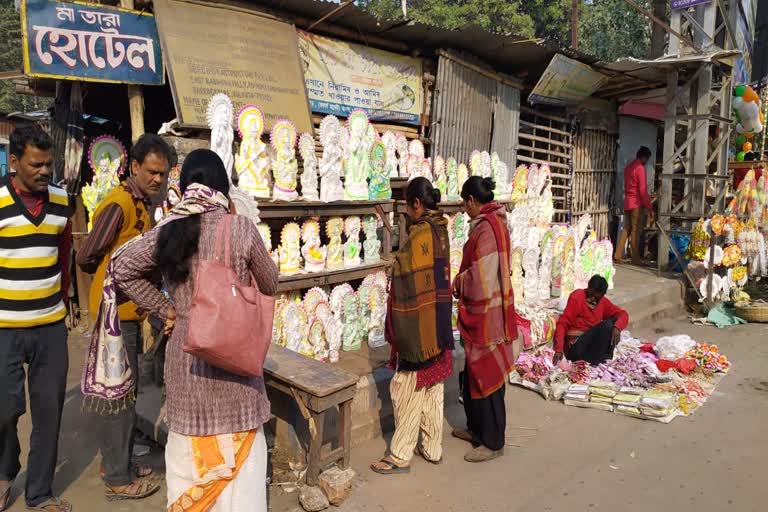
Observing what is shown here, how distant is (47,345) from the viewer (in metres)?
2.51

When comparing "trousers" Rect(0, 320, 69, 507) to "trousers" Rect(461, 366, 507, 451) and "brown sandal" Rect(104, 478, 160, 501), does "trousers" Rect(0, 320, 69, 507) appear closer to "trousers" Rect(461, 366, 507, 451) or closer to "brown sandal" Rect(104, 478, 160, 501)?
"brown sandal" Rect(104, 478, 160, 501)

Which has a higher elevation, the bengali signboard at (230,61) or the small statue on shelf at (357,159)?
the bengali signboard at (230,61)

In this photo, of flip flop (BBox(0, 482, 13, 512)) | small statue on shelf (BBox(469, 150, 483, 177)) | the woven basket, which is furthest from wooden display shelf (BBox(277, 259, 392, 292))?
the woven basket

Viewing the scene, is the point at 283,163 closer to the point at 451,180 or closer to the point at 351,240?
the point at 351,240

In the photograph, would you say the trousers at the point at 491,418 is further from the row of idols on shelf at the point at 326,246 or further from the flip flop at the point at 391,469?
the row of idols on shelf at the point at 326,246

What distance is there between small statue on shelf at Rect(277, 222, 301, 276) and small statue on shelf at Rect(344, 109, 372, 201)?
662mm

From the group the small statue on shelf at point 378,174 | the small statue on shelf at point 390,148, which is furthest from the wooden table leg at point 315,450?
the small statue on shelf at point 390,148

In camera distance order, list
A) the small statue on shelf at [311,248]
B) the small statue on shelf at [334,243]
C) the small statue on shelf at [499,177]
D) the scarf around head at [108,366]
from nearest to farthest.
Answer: the scarf around head at [108,366]
the small statue on shelf at [311,248]
the small statue on shelf at [334,243]
the small statue on shelf at [499,177]

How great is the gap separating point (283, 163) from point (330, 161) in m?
0.46

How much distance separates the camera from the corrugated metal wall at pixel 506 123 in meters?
7.70

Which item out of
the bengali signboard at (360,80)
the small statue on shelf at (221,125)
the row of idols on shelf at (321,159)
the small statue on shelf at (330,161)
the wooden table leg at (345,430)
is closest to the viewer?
the wooden table leg at (345,430)

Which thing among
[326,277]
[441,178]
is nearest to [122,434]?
[326,277]

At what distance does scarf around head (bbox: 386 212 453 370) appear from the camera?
2.90 m

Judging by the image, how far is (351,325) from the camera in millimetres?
4391
